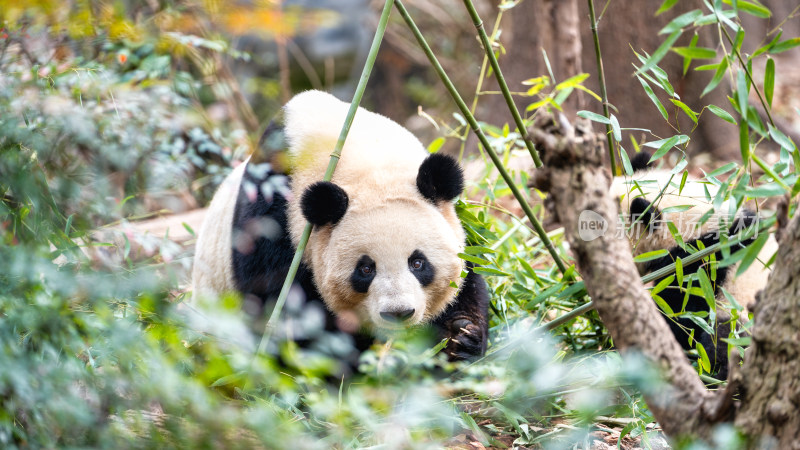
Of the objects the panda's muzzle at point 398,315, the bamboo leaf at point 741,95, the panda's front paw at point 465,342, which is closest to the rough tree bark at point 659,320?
the bamboo leaf at point 741,95

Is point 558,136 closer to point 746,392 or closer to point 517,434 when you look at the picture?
point 746,392

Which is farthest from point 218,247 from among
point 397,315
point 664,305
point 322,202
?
point 664,305

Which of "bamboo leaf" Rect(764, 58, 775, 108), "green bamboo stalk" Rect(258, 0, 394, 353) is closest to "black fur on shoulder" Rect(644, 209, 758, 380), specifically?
"bamboo leaf" Rect(764, 58, 775, 108)

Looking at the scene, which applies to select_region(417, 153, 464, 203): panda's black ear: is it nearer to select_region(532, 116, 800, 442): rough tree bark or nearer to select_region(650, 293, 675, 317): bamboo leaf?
select_region(650, 293, 675, 317): bamboo leaf

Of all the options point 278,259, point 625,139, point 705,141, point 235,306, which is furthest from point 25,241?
point 705,141

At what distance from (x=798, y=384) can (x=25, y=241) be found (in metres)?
2.10

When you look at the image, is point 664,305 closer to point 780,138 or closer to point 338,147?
point 780,138

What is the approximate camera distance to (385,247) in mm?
2988

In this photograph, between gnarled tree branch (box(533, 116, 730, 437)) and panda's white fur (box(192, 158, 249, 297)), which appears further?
panda's white fur (box(192, 158, 249, 297))

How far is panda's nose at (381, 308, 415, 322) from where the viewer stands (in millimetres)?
2848

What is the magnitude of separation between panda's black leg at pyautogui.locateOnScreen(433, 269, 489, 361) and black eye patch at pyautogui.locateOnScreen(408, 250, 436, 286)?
13.0 inches

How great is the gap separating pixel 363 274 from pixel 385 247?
0.52 ft

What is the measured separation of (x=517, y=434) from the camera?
9.34 ft

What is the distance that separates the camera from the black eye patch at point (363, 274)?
9.92 ft
